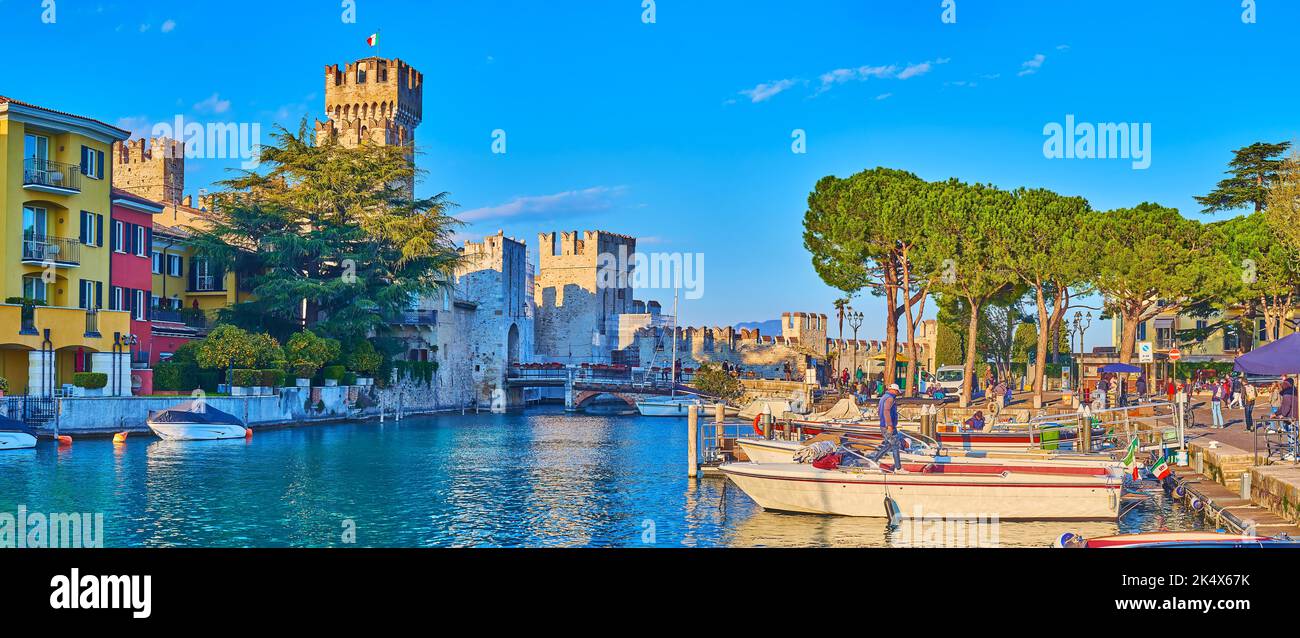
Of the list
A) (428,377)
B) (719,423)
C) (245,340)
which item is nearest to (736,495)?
(719,423)

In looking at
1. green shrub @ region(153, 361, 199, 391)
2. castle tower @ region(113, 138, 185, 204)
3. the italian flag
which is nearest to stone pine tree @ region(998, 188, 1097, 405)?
the italian flag

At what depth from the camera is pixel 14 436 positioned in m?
30.3

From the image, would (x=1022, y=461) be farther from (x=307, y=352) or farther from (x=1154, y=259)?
(x=307, y=352)

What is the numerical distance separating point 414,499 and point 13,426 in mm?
14709

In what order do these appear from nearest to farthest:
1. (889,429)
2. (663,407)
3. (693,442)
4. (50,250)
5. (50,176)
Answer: (889,429) < (693,442) < (50,176) < (50,250) < (663,407)

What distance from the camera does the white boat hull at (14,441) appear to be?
98.8 ft

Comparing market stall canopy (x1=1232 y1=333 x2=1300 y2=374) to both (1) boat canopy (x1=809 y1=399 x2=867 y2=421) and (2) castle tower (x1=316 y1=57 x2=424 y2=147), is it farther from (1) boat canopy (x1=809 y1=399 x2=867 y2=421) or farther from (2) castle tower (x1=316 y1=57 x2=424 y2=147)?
(2) castle tower (x1=316 y1=57 x2=424 y2=147)

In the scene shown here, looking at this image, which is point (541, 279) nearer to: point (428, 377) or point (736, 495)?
point (428, 377)

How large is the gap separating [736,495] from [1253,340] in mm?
39642

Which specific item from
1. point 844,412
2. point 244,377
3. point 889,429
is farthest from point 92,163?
point 889,429

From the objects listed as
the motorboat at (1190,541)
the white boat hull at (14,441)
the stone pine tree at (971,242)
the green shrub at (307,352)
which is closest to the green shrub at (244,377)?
the green shrub at (307,352)

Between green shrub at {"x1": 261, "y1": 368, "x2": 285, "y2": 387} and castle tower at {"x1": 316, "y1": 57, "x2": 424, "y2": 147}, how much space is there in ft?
96.4

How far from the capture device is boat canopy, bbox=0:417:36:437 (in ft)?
99.1

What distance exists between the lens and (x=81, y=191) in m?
37.2
